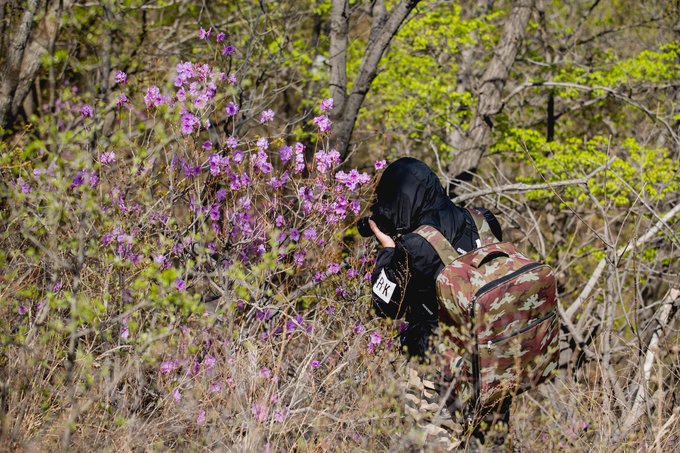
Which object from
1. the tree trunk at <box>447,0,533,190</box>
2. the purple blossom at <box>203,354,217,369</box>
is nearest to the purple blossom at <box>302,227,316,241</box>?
the purple blossom at <box>203,354,217,369</box>

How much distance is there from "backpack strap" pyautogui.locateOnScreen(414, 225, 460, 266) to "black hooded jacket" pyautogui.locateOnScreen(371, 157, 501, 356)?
26 mm

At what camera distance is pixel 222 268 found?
3703mm

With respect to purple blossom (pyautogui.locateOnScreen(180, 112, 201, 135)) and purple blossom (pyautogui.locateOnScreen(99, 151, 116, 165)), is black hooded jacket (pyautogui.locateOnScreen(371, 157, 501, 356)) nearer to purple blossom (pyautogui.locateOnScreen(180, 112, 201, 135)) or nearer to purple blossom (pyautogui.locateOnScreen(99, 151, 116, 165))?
purple blossom (pyautogui.locateOnScreen(180, 112, 201, 135))

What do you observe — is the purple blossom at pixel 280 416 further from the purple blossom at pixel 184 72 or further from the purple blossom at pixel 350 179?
the purple blossom at pixel 184 72

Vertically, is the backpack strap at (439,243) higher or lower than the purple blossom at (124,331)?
higher

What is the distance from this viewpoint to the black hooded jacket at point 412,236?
280 cm

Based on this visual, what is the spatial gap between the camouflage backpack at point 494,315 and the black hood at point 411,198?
0.12 metres

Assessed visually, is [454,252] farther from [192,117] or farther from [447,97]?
[447,97]

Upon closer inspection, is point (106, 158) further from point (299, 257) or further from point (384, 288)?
point (384, 288)

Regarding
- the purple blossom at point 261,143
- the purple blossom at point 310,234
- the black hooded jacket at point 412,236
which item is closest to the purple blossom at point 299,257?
the purple blossom at point 310,234

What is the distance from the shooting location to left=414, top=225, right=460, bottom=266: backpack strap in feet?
8.95

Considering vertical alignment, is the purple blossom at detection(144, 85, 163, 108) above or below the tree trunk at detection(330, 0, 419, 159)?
above

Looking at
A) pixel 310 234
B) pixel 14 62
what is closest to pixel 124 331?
pixel 310 234

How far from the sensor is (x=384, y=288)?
9.34 feet
